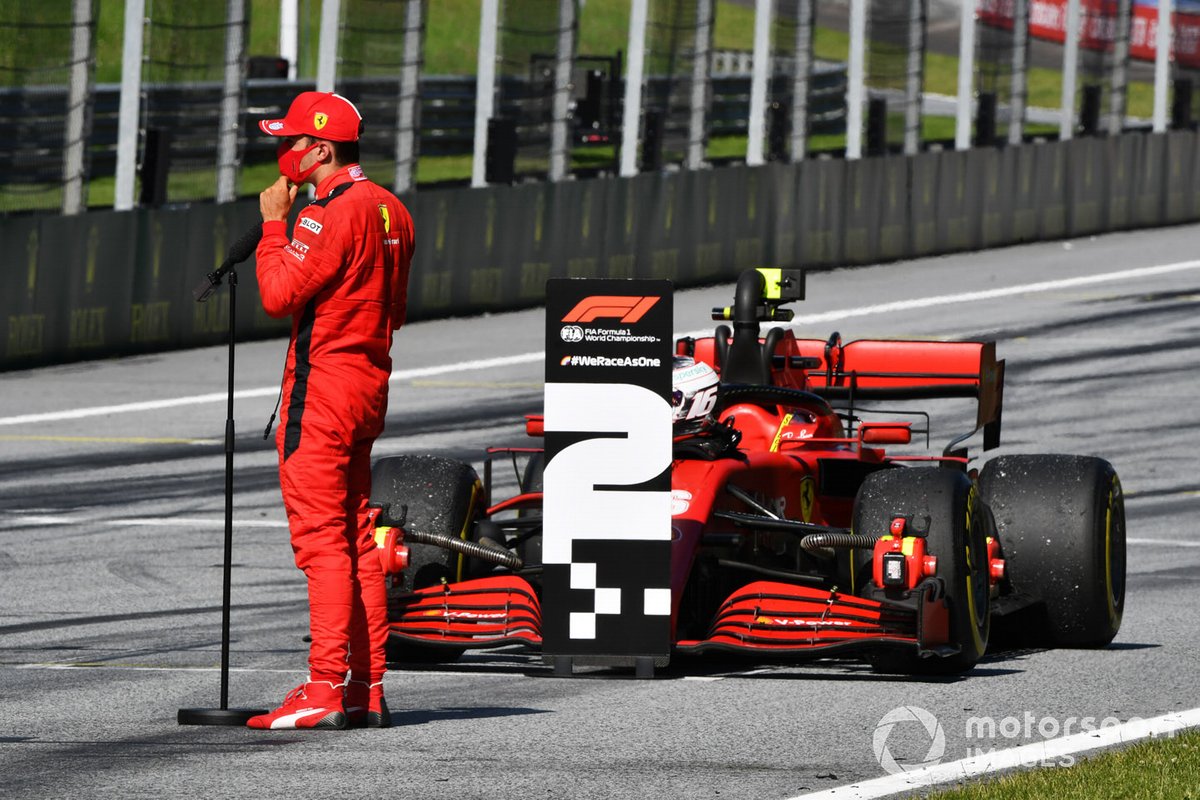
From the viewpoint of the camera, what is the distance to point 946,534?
928cm

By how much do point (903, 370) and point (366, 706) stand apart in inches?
183

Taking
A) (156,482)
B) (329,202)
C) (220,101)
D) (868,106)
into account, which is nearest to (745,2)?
(868,106)

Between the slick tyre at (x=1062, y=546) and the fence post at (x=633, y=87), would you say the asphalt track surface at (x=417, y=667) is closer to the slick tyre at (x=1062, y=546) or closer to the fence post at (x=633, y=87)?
the slick tyre at (x=1062, y=546)

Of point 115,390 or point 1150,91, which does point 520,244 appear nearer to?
point 115,390

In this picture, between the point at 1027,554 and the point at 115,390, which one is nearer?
the point at 1027,554

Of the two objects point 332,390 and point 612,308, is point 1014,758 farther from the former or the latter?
point 332,390

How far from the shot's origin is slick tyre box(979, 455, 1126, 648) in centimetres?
1024

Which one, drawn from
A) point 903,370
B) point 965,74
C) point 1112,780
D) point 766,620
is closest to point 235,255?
point 766,620

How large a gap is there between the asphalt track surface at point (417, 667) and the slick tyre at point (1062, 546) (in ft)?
0.48

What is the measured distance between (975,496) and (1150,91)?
25.9m

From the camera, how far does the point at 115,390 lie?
19.8 m

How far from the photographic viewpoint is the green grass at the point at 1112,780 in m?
6.96

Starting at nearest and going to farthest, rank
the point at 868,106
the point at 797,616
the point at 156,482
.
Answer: the point at 797,616
the point at 156,482
the point at 868,106

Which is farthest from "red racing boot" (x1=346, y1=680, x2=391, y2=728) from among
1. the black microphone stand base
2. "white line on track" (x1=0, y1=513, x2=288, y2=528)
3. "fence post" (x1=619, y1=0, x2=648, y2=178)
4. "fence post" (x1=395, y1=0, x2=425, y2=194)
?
"fence post" (x1=619, y1=0, x2=648, y2=178)
